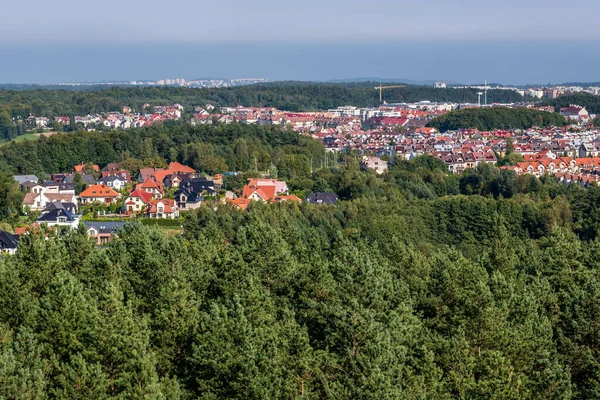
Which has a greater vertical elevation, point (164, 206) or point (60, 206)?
point (60, 206)

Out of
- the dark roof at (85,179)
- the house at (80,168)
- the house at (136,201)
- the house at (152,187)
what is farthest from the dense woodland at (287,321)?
the house at (80,168)

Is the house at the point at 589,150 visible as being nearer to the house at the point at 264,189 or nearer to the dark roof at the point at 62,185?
the house at the point at 264,189

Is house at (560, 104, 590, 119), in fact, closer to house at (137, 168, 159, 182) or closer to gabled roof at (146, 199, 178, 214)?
house at (137, 168, 159, 182)

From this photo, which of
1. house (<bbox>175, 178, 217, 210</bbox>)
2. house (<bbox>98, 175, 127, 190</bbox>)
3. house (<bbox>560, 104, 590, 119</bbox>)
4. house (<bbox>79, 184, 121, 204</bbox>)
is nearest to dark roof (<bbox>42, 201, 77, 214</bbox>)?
house (<bbox>79, 184, 121, 204</bbox>)

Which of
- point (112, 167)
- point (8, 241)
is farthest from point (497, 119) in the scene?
point (8, 241)

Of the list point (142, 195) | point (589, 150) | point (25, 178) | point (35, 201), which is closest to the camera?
point (35, 201)

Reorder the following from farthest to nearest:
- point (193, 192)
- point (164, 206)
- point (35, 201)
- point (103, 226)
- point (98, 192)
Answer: point (98, 192), point (193, 192), point (35, 201), point (164, 206), point (103, 226)

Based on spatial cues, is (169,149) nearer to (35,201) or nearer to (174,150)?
(174,150)
